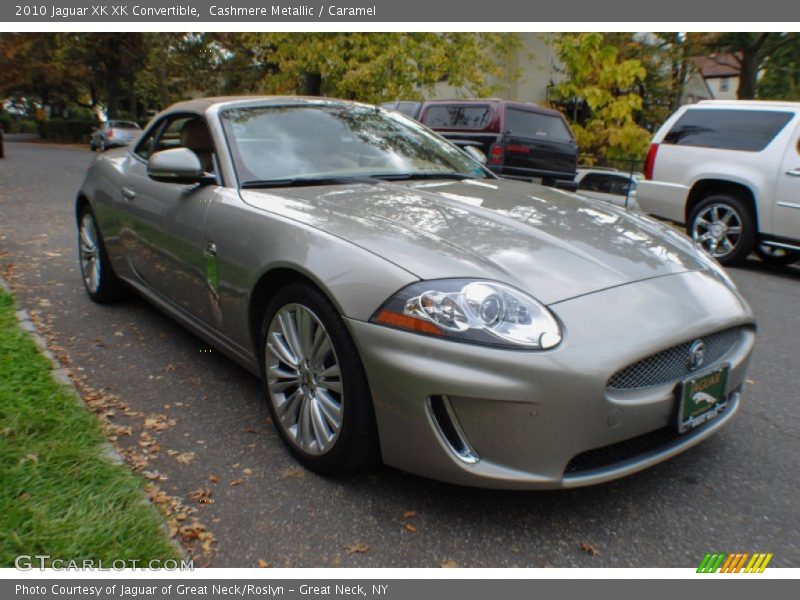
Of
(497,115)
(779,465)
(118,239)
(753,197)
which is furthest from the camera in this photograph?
(497,115)

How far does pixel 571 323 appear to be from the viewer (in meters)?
2.20

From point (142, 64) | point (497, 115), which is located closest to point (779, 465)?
point (497, 115)

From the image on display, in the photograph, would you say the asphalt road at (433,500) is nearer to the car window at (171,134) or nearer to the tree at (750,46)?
the car window at (171,134)

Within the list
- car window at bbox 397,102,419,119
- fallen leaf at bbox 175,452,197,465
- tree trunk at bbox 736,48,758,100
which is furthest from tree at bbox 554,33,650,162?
fallen leaf at bbox 175,452,197,465

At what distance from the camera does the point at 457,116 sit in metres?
11.0

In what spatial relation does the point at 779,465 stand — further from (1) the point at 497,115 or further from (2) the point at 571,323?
(1) the point at 497,115

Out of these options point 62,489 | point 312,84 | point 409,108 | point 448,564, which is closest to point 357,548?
point 448,564

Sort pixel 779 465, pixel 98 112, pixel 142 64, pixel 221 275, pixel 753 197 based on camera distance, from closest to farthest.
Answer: pixel 779 465
pixel 221 275
pixel 753 197
pixel 142 64
pixel 98 112

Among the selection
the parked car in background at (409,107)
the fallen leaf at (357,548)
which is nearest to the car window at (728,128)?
the parked car in background at (409,107)

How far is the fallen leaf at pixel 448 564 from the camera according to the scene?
7.07 feet

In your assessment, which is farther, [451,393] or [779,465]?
[779,465]

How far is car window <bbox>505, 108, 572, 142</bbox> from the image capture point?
10531 mm

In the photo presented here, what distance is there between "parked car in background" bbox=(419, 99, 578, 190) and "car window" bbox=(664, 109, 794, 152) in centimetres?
252

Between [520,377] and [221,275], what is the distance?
1598 millimetres
